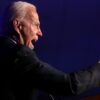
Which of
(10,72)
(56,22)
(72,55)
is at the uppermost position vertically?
(10,72)

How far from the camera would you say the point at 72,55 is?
9.09 feet

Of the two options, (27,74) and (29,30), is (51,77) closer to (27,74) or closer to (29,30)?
(27,74)

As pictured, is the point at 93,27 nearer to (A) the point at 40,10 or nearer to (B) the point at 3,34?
(A) the point at 40,10

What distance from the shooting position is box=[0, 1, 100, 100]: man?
1021 millimetres

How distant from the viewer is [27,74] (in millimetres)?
1047

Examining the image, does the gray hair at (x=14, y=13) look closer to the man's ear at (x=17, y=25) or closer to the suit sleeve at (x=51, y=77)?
the man's ear at (x=17, y=25)

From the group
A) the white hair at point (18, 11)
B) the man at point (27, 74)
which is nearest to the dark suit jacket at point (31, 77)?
the man at point (27, 74)

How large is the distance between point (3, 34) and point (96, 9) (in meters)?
1.63

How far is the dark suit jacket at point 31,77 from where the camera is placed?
1021 mm

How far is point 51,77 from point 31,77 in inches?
2.4

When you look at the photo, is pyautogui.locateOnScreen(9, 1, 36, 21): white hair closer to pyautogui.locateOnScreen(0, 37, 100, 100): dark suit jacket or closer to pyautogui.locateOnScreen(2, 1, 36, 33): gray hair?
pyautogui.locateOnScreen(2, 1, 36, 33): gray hair

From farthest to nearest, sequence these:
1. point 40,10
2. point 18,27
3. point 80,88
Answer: point 40,10 → point 18,27 → point 80,88

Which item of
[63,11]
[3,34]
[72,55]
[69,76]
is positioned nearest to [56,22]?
[63,11]

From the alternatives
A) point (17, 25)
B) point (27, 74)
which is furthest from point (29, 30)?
point (27, 74)
